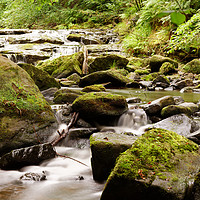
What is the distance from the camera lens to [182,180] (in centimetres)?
162

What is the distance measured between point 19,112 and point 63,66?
25.2 feet

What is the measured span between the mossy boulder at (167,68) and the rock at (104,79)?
339cm

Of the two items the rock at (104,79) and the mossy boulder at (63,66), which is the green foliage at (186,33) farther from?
the mossy boulder at (63,66)

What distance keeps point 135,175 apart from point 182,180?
38 cm

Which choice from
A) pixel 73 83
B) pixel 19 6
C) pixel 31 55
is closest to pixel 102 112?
pixel 73 83

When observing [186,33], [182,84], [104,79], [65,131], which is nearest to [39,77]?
[104,79]

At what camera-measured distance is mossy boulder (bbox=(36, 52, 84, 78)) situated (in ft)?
35.4

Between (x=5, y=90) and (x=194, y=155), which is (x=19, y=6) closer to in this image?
(x=5, y=90)

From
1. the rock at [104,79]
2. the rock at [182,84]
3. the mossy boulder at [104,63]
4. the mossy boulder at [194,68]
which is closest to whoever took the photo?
the rock at [104,79]

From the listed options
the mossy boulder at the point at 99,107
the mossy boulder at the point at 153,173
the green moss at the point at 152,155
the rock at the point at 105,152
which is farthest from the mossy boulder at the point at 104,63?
the mossy boulder at the point at 153,173

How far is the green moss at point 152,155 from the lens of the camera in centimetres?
166

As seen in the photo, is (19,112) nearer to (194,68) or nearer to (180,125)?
(180,125)

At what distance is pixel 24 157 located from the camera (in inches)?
112

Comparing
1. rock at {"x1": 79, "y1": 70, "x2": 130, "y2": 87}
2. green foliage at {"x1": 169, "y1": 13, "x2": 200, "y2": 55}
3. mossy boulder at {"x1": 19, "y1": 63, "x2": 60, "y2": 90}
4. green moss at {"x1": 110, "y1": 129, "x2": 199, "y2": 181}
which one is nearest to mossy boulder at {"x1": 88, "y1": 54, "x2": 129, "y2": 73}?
rock at {"x1": 79, "y1": 70, "x2": 130, "y2": 87}
